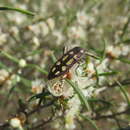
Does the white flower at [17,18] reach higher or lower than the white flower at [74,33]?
higher

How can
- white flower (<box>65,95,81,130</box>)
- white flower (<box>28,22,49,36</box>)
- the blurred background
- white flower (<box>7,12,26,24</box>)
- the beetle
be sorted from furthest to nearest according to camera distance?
1. white flower (<box>7,12,26,24</box>)
2. white flower (<box>28,22,49,36</box>)
3. the blurred background
4. white flower (<box>65,95,81,130</box>)
5. the beetle

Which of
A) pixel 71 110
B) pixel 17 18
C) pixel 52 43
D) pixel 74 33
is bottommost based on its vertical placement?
pixel 71 110

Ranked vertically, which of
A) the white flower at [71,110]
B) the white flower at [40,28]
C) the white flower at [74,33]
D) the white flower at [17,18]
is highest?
the white flower at [17,18]

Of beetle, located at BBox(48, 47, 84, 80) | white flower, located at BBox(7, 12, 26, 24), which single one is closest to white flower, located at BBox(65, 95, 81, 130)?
beetle, located at BBox(48, 47, 84, 80)

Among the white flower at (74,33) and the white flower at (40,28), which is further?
the white flower at (74,33)

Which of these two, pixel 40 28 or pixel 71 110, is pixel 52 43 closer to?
pixel 40 28

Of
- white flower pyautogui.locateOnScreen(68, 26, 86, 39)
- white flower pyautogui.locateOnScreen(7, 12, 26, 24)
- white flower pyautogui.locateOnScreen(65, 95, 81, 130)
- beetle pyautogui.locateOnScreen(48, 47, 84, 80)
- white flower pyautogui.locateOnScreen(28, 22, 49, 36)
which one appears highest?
white flower pyautogui.locateOnScreen(7, 12, 26, 24)

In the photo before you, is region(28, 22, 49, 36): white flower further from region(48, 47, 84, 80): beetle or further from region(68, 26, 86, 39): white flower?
region(48, 47, 84, 80): beetle

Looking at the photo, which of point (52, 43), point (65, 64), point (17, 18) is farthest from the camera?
point (52, 43)

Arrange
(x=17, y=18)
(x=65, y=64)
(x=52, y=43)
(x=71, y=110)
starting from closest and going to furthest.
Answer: (x=65, y=64)
(x=71, y=110)
(x=17, y=18)
(x=52, y=43)

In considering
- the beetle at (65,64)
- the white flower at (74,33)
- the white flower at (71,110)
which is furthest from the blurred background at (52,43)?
the beetle at (65,64)

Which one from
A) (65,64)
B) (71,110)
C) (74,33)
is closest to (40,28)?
(74,33)

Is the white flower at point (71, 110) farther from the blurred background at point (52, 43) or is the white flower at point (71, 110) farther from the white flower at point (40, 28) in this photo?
the white flower at point (40, 28)
